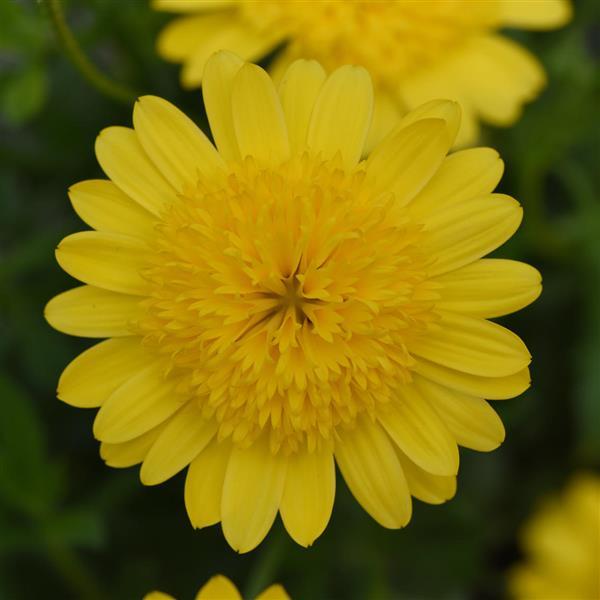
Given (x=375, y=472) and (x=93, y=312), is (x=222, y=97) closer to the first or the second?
(x=93, y=312)

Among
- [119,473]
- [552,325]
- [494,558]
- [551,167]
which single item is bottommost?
[494,558]

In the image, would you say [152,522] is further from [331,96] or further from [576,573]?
[331,96]

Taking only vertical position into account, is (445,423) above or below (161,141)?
below

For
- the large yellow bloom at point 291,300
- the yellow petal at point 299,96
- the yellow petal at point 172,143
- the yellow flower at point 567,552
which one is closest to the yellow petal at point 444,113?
the large yellow bloom at point 291,300

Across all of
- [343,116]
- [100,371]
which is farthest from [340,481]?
[343,116]

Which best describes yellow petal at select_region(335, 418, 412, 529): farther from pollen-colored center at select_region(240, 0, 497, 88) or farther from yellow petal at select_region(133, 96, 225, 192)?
pollen-colored center at select_region(240, 0, 497, 88)

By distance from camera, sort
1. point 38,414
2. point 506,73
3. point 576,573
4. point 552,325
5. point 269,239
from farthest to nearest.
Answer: point 552,325 → point 38,414 → point 576,573 → point 506,73 → point 269,239

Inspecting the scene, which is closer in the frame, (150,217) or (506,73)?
(150,217)

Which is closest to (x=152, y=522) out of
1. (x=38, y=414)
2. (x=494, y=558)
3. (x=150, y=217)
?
(x=38, y=414)
